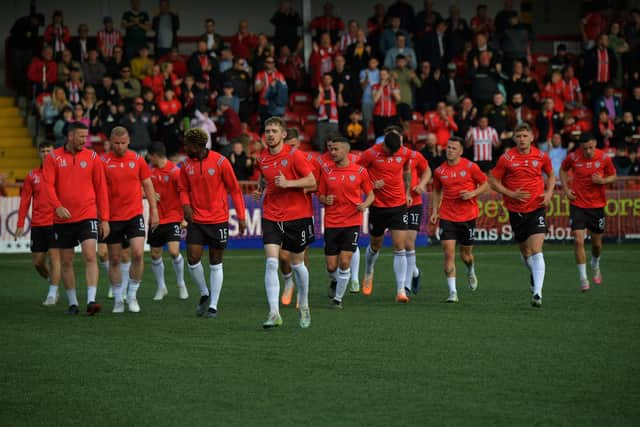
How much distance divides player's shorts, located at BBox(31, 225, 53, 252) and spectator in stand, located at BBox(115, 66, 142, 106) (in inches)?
469

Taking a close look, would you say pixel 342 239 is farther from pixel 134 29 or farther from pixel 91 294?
pixel 134 29

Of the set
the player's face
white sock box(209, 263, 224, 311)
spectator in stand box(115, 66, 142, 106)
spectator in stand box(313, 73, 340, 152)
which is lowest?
white sock box(209, 263, 224, 311)

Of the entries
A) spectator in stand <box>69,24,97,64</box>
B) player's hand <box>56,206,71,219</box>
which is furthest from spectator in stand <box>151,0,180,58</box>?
player's hand <box>56,206,71,219</box>

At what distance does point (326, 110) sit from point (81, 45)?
22.5 feet

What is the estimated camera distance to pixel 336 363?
9945mm

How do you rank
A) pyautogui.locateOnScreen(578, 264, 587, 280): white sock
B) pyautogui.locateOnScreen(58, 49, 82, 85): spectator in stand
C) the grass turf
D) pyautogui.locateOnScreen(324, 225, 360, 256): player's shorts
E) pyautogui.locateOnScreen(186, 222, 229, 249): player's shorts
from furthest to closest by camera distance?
pyautogui.locateOnScreen(58, 49, 82, 85): spectator in stand
pyautogui.locateOnScreen(578, 264, 587, 280): white sock
pyautogui.locateOnScreen(324, 225, 360, 256): player's shorts
pyautogui.locateOnScreen(186, 222, 229, 249): player's shorts
the grass turf

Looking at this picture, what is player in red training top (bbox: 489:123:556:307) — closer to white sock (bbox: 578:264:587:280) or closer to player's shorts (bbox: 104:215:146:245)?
white sock (bbox: 578:264:587:280)

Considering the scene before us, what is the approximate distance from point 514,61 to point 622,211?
571cm

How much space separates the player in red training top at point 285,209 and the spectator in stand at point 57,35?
17.9m

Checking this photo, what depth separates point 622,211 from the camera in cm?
2597

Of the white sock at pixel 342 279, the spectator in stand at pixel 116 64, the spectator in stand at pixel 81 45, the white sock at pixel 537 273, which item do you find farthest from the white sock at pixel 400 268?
the spectator in stand at pixel 81 45

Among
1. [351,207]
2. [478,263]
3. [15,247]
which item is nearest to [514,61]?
[478,263]

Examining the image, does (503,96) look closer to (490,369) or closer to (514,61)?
(514,61)

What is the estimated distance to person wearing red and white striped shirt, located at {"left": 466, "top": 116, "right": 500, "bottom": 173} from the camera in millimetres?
26859
